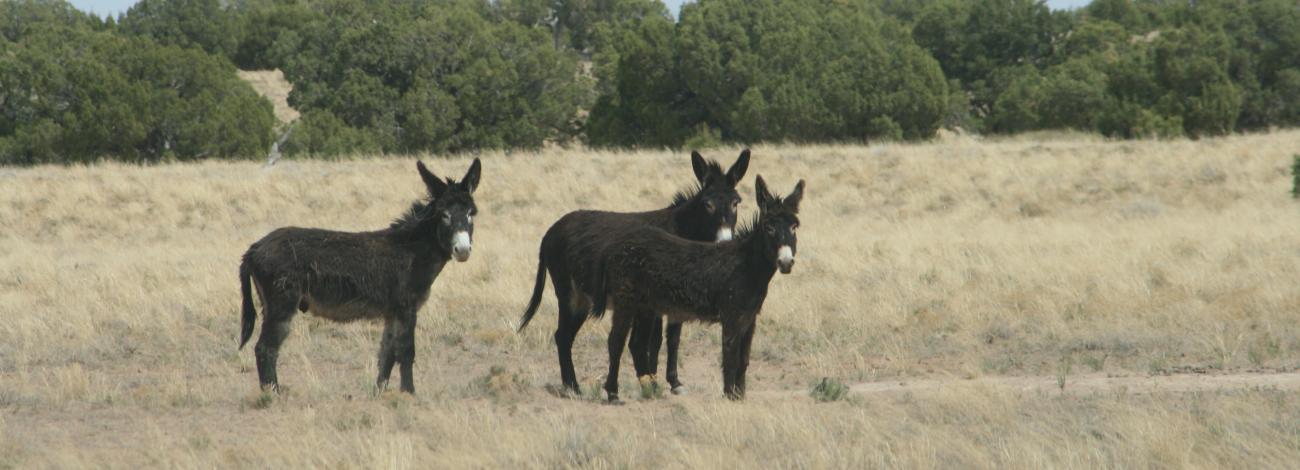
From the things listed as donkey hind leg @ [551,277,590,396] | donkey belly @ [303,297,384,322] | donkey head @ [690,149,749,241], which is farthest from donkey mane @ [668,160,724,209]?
donkey belly @ [303,297,384,322]

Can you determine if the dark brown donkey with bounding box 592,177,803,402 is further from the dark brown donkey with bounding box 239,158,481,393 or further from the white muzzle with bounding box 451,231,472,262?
the dark brown donkey with bounding box 239,158,481,393

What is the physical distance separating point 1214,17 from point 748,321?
50.0 meters

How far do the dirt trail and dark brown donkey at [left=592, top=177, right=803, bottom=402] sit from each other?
1.12 meters

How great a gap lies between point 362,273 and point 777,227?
308cm

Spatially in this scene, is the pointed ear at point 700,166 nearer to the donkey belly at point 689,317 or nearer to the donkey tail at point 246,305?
the donkey belly at point 689,317

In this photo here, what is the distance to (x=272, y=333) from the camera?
9.51 m

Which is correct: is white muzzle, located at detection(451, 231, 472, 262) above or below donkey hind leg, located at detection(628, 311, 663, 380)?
above

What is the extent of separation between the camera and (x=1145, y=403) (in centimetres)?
917

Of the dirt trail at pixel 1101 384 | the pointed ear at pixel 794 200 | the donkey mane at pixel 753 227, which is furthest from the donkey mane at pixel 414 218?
the dirt trail at pixel 1101 384

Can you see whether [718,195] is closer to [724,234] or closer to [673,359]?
[724,234]

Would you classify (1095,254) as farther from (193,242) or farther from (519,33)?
(519,33)

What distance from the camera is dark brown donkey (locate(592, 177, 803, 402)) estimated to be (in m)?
9.19

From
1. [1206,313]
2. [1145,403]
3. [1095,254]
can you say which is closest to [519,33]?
[1095,254]

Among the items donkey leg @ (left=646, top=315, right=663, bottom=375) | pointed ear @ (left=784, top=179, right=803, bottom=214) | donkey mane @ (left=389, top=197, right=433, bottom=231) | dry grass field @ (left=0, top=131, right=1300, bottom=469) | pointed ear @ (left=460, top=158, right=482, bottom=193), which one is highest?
pointed ear @ (left=460, top=158, right=482, bottom=193)
